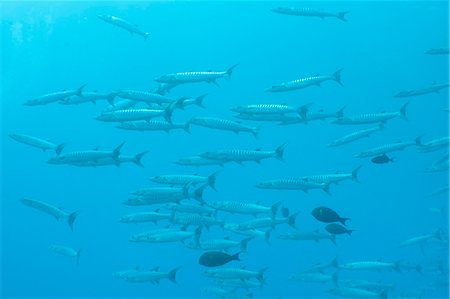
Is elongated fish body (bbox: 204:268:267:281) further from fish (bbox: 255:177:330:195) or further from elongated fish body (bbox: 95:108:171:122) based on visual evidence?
elongated fish body (bbox: 95:108:171:122)

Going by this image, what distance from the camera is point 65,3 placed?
43.0m

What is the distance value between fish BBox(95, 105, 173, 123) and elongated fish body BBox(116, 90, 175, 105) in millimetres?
665

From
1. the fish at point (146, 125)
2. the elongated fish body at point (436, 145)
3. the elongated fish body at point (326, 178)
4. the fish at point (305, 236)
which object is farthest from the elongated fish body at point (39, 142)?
the elongated fish body at point (436, 145)

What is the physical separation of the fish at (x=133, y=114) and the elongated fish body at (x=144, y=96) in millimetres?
665

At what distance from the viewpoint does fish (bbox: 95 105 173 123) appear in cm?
895

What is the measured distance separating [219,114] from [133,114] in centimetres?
4046

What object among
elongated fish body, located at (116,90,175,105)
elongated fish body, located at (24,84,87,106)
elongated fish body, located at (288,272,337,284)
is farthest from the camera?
elongated fish body, located at (288,272,337,284)

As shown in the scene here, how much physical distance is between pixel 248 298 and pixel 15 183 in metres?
45.7

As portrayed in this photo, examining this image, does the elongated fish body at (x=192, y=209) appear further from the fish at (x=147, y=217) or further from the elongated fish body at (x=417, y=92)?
the elongated fish body at (x=417, y=92)

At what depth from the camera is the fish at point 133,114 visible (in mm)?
8945

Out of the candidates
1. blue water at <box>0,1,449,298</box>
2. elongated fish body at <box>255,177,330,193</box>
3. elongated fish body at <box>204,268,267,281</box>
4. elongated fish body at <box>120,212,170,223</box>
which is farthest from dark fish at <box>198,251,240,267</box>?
blue water at <box>0,1,449,298</box>

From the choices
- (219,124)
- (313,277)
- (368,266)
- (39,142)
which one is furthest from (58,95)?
(368,266)

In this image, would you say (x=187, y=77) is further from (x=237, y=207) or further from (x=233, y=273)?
(x=233, y=273)

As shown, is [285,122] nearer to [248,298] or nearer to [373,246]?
[248,298]
